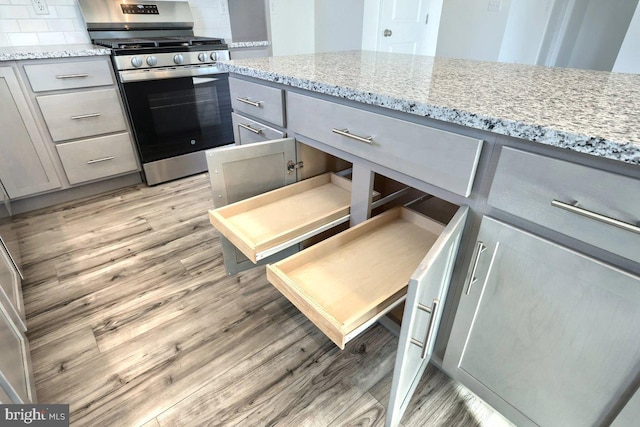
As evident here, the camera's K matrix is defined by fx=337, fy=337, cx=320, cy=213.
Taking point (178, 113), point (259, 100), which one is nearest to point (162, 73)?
point (178, 113)

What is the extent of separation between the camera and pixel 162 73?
7.50 feet

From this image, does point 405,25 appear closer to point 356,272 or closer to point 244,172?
point 244,172

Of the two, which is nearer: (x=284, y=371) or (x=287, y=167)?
(x=284, y=371)

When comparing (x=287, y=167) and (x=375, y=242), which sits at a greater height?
(x=287, y=167)

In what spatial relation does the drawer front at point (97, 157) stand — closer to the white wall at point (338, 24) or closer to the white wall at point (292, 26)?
the white wall at point (292, 26)

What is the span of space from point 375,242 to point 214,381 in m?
0.75

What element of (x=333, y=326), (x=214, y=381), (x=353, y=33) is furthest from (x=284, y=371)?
(x=353, y=33)

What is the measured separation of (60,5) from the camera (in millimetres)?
2318

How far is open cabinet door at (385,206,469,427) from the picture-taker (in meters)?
0.64

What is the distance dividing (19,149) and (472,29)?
4.12 metres

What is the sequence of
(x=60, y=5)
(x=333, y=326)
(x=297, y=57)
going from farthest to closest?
(x=60, y=5) < (x=297, y=57) < (x=333, y=326)

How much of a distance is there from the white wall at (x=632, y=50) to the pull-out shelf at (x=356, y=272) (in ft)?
5.78

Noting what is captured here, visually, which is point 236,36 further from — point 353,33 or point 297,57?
point 297,57

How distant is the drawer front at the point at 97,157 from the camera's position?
2209 mm
